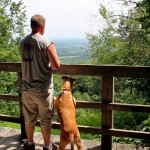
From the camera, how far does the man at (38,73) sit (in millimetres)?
3486

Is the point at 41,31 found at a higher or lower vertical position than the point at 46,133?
higher

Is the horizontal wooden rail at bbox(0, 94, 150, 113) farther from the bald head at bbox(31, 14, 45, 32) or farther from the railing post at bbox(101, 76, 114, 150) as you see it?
the bald head at bbox(31, 14, 45, 32)

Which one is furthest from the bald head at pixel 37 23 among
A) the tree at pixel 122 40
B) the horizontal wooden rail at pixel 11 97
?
the tree at pixel 122 40

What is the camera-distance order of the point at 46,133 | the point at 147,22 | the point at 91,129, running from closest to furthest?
the point at 46,133 < the point at 91,129 < the point at 147,22

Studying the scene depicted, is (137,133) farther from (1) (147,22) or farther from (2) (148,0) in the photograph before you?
(1) (147,22)

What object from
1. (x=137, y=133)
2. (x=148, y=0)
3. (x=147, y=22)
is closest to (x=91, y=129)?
(x=137, y=133)

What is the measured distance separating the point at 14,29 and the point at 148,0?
23.8 meters

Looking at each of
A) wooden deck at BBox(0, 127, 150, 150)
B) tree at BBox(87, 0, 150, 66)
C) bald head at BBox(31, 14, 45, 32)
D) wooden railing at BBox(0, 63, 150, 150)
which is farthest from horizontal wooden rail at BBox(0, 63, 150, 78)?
tree at BBox(87, 0, 150, 66)

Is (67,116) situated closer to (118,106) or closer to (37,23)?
(118,106)

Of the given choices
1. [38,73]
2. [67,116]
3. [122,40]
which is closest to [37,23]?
[38,73]

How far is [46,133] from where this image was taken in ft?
12.7

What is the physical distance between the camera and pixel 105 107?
13.2 ft

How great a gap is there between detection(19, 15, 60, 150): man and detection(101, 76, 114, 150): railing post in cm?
77

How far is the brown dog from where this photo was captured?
348cm
